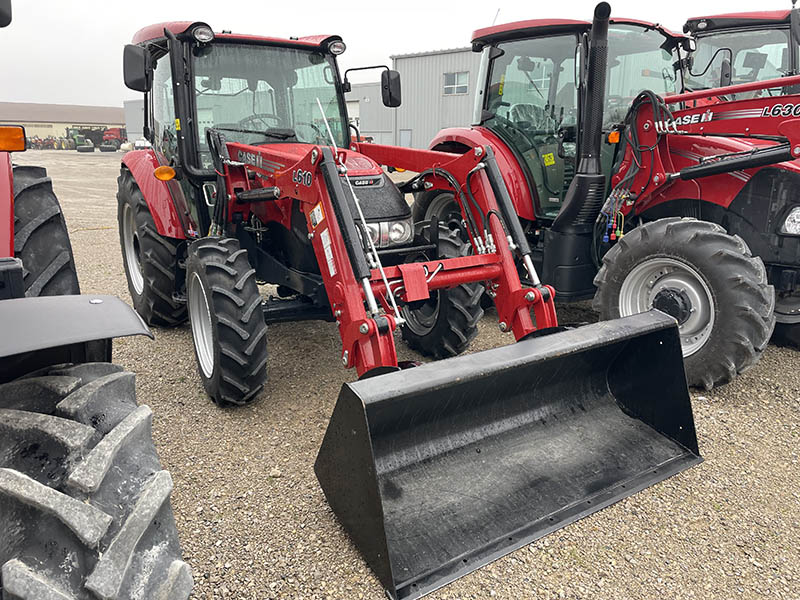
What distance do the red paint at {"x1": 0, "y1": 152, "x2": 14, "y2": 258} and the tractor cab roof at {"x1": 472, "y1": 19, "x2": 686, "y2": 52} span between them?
164 inches

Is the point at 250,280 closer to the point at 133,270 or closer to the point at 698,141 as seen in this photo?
the point at 133,270

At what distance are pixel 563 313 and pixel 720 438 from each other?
8.01 ft

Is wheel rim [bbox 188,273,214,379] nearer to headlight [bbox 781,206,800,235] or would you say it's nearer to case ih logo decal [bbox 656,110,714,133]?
case ih logo decal [bbox 656,110,714,133]

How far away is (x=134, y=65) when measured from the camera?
3.81 metres

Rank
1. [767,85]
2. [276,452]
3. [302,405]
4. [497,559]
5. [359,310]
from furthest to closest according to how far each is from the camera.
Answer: [767,85], [302,405], [276,452], [359,310], [497,559]

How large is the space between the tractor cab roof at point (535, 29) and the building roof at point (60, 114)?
242 feet

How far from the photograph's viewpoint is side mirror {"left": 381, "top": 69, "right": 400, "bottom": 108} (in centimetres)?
455

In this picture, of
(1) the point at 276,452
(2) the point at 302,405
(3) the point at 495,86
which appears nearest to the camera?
(1) the point at 276,452

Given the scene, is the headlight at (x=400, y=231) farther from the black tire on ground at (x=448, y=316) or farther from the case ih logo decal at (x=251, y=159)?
the case ih logo decal at (x=251, y=159)

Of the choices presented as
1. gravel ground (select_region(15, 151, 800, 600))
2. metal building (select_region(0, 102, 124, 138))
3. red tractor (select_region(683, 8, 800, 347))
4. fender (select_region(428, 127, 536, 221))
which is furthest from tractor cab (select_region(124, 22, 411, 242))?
metal building (select_region(0, 102, 124, 138))

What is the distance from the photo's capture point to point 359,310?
2.85 metres

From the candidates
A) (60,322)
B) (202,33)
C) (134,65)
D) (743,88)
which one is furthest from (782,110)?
(60,322)

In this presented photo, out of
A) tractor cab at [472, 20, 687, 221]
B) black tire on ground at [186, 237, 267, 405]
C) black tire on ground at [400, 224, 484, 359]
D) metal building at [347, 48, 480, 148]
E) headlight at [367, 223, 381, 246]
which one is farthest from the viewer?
metal building at [347, 48, 480, 148]

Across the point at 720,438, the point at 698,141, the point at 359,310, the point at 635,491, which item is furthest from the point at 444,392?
the point at 698,141
